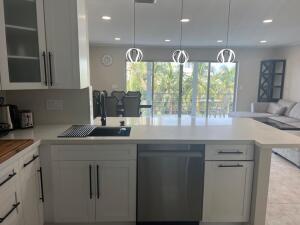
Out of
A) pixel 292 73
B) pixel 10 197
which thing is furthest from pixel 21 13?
pixel 292 73

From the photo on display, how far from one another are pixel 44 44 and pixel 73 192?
1393 millimetres


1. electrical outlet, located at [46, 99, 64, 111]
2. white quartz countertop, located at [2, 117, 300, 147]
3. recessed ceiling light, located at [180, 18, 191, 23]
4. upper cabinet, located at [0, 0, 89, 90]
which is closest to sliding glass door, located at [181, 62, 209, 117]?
recessed ceiling light, located at [180, 18, 191, 23]

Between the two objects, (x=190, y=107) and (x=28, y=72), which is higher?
(x=28, y=72)

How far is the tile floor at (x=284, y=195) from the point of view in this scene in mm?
2371

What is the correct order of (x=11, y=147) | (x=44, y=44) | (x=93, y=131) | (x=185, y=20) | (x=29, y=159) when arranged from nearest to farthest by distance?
(x=11, y=147)
(x=29, y=159)
(x=44, y=44)
(x=93, y=131)
(x=185, y=20)

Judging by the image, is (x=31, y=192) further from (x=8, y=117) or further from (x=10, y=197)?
(x=8, y=117)

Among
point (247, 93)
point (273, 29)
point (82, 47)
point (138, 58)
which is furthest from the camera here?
point (247, 93)

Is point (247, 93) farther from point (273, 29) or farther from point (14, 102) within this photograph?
point (14, 102)

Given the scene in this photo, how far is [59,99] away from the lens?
250 centimetres

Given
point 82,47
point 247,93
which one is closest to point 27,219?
point 82,47

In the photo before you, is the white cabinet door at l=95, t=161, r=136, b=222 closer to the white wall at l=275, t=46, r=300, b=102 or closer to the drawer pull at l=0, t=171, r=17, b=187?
the drawer pull at l=0, t=171, r=17, b=187

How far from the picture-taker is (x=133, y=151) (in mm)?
1957

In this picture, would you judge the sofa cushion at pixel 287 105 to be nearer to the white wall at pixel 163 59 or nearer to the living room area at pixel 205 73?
the living room area at pixel 205 73

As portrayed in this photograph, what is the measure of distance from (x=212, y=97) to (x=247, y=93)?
118 cm
